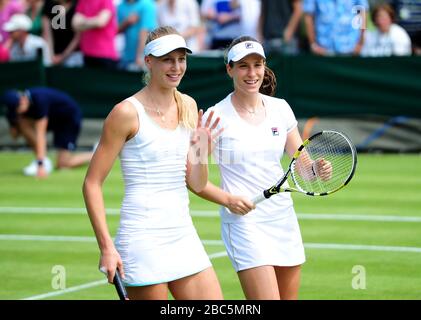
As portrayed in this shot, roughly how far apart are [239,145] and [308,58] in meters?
11.5

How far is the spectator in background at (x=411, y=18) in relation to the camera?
62.8 feet

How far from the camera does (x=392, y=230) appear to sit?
40.7ft

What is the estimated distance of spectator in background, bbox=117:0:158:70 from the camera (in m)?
19.7

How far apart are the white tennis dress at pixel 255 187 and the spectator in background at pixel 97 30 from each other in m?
11.9

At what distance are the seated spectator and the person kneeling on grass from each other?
10.3ft

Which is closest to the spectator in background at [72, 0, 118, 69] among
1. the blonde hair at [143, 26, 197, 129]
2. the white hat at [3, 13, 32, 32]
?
the white hat at [3, 13, 32, 32]

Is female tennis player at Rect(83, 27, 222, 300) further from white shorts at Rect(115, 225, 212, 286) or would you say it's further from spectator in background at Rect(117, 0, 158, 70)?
spectator in background at Rect(117, 0, 158, 70)

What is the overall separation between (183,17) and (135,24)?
94 centimetres

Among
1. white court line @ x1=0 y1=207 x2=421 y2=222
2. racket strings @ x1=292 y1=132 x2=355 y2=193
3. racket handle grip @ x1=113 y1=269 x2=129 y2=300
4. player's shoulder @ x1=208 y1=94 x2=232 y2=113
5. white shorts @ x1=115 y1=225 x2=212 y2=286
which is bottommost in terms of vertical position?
white court line @ x1=0 y1=207 x2=421 y2=222

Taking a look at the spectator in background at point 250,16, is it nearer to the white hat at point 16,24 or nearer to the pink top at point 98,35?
the pink top at point 98,35

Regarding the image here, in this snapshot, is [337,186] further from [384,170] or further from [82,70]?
[82,70]

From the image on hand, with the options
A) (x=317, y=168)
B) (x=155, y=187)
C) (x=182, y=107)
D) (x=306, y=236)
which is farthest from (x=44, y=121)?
(x=155, y=187)

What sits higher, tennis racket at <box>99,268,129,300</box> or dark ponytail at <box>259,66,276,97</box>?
dark ponytail at <box>259,66,276,97</box>

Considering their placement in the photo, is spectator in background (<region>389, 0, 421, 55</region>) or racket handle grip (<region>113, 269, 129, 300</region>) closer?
racket handle grip (<region>113, 269, 129, 300</region>)
